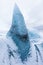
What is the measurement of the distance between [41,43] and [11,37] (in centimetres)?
92

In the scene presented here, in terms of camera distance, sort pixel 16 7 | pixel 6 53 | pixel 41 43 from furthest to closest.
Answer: pixel 41 43 → pixel 16 7 → pixel 6 53

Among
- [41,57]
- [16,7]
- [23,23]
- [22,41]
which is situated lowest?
[41,57]

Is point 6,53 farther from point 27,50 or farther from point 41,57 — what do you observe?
point 41,57

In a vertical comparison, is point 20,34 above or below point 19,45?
above

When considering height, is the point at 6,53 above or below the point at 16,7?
below

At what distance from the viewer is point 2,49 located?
5.06 metres

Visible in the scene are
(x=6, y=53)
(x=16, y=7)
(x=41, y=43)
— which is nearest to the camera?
(x=6, y=53)

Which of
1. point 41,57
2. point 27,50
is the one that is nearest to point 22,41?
point 27,50

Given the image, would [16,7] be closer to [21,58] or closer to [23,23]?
[23,23]

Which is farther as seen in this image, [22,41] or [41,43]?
[41,43]

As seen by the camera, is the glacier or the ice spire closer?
the glacier

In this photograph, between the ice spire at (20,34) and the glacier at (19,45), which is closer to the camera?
the glacier at (19,45)

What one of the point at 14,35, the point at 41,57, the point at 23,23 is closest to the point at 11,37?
the point at 14,35

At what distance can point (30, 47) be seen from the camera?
5441 millimetres
